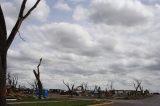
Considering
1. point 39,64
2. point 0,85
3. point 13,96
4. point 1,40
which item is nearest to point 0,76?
point 0,85

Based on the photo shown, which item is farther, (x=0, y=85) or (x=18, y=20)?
(x=18, y=20)

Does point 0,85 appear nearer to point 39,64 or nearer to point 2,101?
point 2,101

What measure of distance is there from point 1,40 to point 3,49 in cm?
28

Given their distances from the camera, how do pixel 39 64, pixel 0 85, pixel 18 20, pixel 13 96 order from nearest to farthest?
pixel 0 85, pixel 18 20, pixel 13 96, pixel 39 64

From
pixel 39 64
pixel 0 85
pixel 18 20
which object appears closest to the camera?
pixel 0 85

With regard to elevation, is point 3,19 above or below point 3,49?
above

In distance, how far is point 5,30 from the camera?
12.0 metres

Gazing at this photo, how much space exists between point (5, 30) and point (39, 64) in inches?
1296

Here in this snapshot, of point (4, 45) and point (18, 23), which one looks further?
point (18, 23)

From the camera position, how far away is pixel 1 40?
39.3 feet

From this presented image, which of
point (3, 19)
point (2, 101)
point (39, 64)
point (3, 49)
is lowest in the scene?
point (2, 101)

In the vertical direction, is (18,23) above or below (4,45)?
above

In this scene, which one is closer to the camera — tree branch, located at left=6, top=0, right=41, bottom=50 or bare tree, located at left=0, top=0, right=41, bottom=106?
bare tree, located at left=0, top=0, right=41, bottom=106

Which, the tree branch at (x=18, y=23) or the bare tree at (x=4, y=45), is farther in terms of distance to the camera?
the tree branch at (x=18, y=23)
